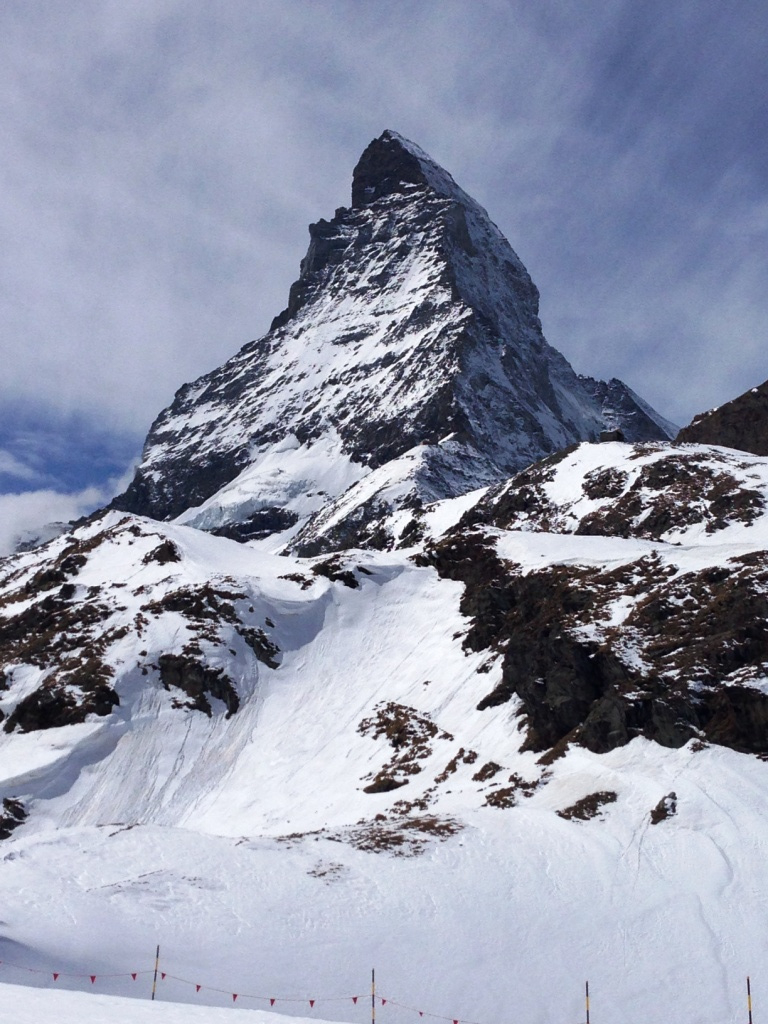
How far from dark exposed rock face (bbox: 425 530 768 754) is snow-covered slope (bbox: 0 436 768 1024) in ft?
0.60

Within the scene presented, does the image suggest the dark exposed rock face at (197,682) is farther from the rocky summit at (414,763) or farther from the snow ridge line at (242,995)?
the snow ridge line at (242,995)

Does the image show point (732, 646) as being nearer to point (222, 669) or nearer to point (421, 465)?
point (222, 669)

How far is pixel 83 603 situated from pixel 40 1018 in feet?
231

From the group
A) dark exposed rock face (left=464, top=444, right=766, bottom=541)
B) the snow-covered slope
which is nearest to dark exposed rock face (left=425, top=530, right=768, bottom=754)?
the snow-covered slope

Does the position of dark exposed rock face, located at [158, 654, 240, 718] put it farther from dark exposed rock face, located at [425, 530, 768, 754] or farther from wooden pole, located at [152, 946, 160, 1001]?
wooden pole, located at [152, 946, 160, 1001]

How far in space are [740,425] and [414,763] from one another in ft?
279

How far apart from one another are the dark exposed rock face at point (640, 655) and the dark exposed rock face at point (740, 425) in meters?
62.7

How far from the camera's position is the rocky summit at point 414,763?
29.7 metres

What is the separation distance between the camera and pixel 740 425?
12138 cm

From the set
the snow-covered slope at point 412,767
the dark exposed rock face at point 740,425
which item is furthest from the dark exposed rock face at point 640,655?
the dark exposed rock face at point 740,425

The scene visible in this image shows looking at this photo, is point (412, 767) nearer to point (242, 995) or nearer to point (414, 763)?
point (414, 763)

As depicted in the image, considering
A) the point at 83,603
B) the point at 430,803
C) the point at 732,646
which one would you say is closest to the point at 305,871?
the point at 430,803

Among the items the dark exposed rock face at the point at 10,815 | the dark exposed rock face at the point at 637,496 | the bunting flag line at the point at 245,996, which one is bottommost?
the bunting flag line at the point at 245,996

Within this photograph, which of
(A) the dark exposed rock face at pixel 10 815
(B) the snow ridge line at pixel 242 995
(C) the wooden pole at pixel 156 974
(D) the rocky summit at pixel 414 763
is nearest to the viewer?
(B) the snow ridge line at pixel 242 995
